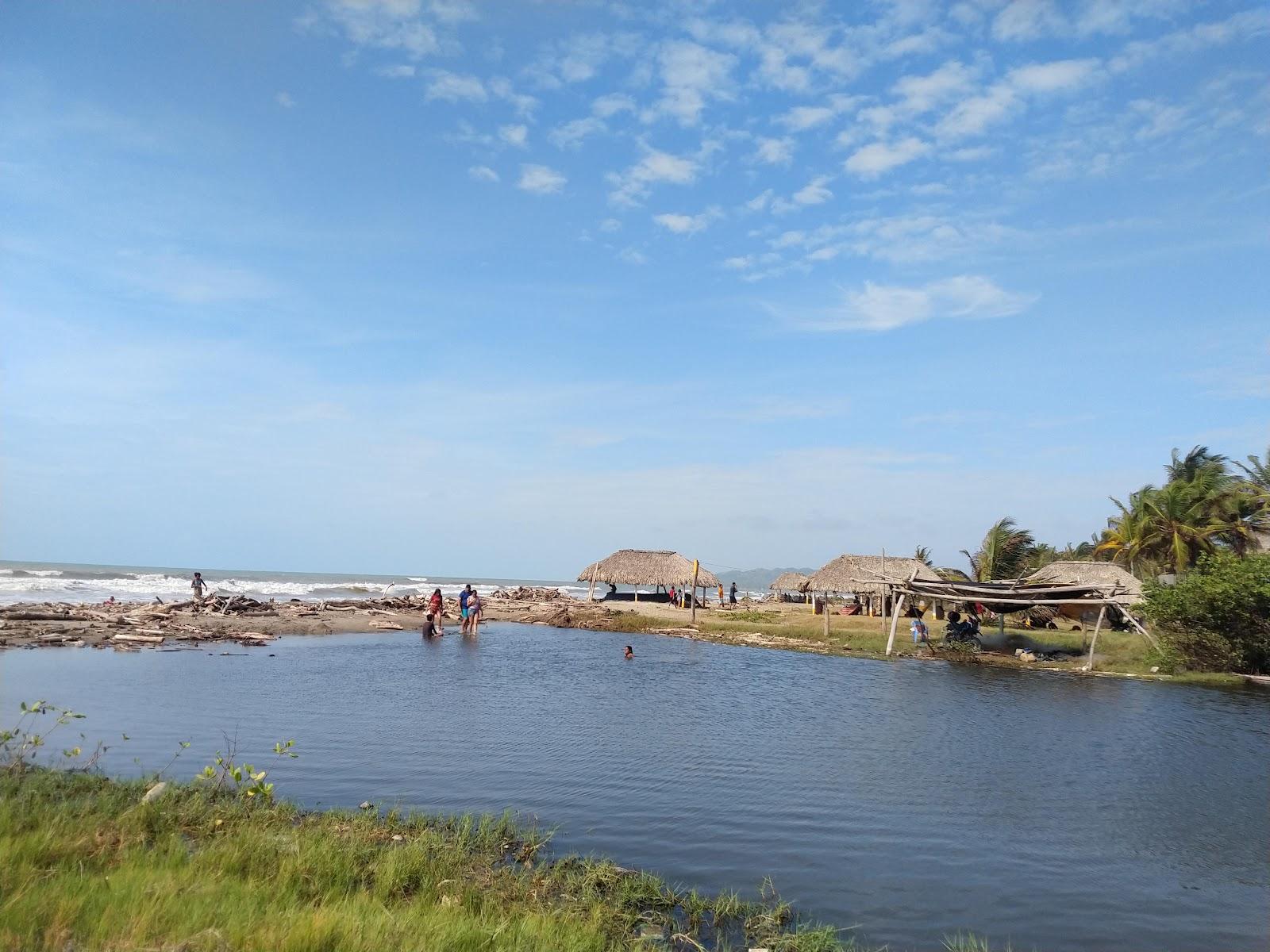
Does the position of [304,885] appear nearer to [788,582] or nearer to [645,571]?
[645,571]

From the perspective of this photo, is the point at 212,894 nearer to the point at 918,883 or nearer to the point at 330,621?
the point at 918,883

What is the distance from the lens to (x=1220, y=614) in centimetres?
2531

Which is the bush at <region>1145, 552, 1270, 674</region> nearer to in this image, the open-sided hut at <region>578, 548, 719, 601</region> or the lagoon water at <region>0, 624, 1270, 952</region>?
the lagoon water at <region>0, 624, 1270, 952</region>

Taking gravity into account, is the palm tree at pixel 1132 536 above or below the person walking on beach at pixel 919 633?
above

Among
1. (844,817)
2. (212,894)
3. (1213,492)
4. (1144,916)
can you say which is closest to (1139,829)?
(1144,916)

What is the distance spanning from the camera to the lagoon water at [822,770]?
848 cm

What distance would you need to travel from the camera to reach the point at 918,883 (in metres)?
8.62

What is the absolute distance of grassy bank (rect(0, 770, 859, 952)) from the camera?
17.5 feet

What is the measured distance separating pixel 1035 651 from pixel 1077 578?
1023cm

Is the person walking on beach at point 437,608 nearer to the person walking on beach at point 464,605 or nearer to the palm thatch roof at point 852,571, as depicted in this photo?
the person walking on beach at point 464,605

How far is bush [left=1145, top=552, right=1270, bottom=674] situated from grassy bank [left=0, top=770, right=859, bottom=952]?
23.1 meters

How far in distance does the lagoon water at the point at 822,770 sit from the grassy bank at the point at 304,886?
37.3 inches

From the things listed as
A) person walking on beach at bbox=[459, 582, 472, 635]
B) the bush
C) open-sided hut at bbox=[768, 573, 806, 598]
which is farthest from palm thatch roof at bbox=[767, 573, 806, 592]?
the bush

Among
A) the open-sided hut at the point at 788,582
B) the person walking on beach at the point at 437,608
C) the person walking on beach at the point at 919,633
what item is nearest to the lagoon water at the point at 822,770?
the person walking on beach at the point at 919,633
